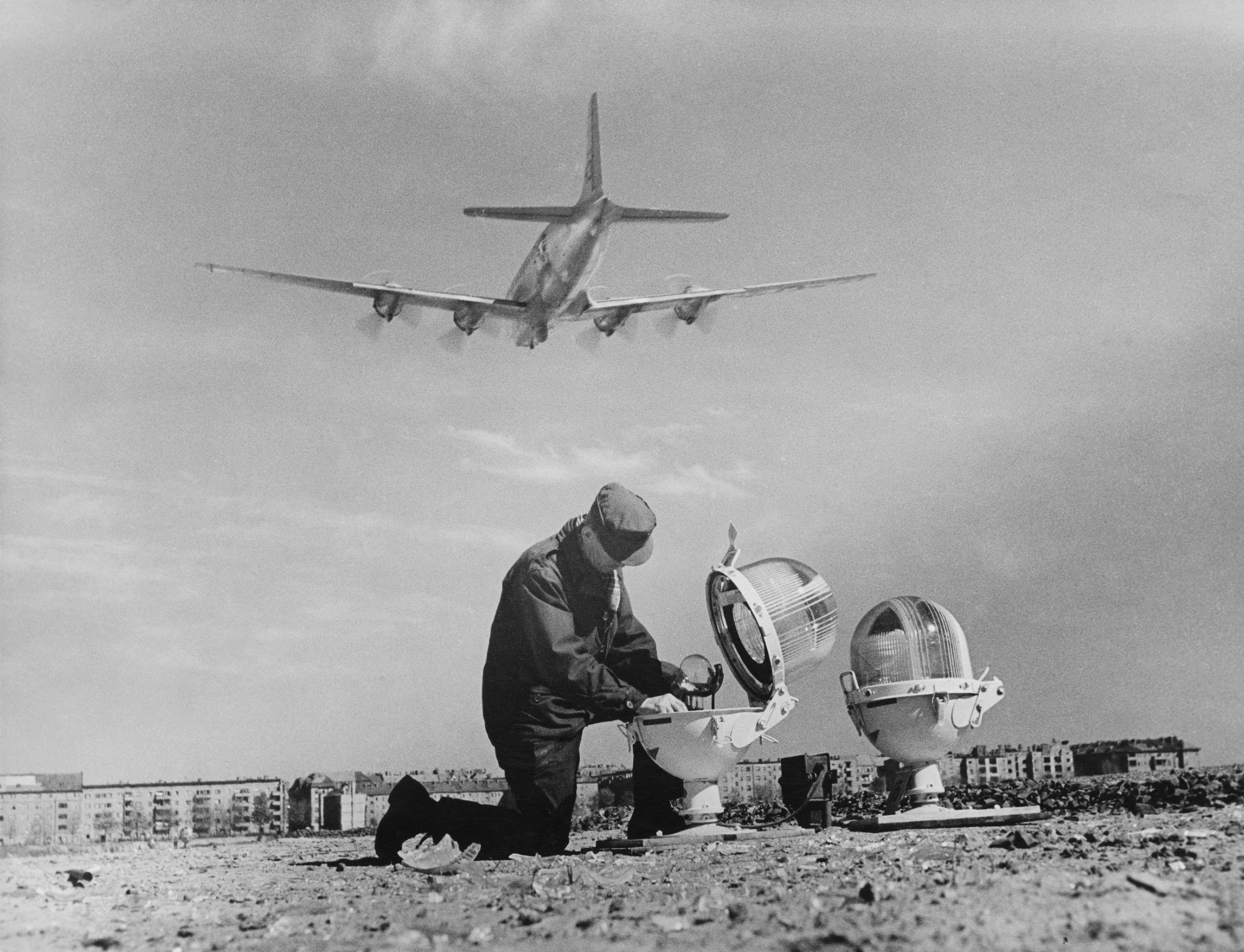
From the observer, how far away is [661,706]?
9.03 meters

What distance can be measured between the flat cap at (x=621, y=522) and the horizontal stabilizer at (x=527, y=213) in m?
4.92

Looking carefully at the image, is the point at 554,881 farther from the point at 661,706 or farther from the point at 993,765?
the point at 993,765

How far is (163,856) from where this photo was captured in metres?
11.0

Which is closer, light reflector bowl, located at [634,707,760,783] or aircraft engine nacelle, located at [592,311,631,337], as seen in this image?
light reflector bowl, located at [634,707,760,783]

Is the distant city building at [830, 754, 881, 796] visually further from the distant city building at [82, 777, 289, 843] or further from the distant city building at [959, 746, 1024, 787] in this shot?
the distant city building at [82, 777, 289, 843]

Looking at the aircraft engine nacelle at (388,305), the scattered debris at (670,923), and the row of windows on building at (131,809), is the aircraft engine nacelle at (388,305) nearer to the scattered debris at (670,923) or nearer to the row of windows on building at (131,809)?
the row of windows on building at (131,809)

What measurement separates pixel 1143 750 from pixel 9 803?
3297 centimetres

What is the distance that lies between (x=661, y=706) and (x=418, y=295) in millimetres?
11490

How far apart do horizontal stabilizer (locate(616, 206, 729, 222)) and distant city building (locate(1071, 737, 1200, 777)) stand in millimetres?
23856

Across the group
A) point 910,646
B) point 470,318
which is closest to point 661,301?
point 470,318

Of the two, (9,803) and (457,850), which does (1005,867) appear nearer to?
(457,850)

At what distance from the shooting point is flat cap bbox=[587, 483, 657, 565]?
359 inches

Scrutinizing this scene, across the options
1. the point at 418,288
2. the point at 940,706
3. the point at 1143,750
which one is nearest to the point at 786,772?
the point at 940,706

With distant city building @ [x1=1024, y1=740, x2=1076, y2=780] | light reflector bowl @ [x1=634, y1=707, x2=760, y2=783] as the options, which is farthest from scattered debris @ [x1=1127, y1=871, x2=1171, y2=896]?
distant city building @ [x1=1024, y1=740, x2=1076, y2=780]
